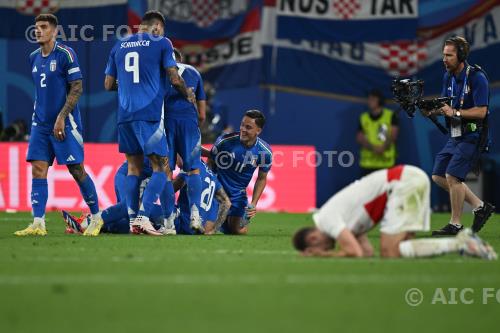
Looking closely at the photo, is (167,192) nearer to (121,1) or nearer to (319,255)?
(319,255)

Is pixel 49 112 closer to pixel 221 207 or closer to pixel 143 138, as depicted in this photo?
pixel 143 138

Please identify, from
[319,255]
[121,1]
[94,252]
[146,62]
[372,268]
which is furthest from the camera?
[121,1]

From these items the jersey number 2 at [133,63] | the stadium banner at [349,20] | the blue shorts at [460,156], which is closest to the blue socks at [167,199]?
the jersey number 2 at [133,63]

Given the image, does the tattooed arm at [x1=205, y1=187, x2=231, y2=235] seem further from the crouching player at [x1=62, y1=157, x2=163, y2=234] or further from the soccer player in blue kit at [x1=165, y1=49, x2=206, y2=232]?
the crouching player at [x1=62, y1=157, x2=163, y2=234]

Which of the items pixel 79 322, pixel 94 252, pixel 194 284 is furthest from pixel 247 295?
pixel 94 252

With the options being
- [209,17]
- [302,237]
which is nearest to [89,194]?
[302,237]

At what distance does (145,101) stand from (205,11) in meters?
8.16

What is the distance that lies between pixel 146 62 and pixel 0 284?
4.53 meters

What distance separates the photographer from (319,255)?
23.9 feet

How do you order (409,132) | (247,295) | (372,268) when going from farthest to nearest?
(409,132) → (372,268) → (247,295)

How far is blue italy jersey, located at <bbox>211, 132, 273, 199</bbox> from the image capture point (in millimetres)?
10922

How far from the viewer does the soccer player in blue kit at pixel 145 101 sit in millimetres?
9984

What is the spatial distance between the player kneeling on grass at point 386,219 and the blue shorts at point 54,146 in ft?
11.8

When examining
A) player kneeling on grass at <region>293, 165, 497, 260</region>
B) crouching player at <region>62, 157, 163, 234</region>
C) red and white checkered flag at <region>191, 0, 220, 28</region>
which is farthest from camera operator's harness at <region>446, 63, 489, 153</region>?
red and white checkered flag at <region>191, 0, 220, 28</region>
